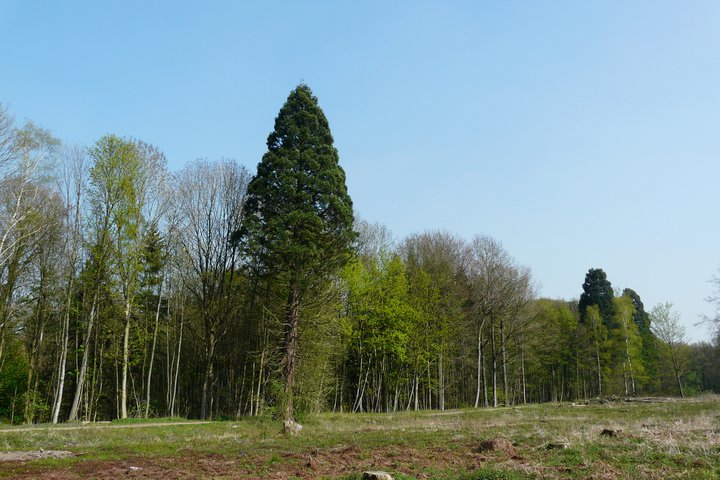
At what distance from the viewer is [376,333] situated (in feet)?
141

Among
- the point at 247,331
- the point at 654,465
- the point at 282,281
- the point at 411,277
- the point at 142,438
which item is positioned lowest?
the point at 142,438

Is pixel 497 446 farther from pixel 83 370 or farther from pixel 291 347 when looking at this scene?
pixel 83 370

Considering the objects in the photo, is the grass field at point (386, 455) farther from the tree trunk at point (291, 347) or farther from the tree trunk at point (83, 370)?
the tree trunk at point (83, 370)

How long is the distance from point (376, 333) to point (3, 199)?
27338 millimetres

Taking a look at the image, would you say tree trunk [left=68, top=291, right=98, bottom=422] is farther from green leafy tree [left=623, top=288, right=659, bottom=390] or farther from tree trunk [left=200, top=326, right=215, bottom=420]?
green leafy tree [left=623, top=288, right=659, bottom=390]

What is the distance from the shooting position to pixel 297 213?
28.9 m

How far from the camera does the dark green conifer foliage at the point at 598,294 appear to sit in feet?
221

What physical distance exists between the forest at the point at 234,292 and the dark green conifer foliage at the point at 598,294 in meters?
14.8

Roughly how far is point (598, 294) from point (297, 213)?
176 ft

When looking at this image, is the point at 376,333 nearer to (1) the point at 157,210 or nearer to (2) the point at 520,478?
(1) the point at 157,210

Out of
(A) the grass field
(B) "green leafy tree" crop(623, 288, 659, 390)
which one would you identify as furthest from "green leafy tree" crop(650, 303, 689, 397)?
(A) the grass field

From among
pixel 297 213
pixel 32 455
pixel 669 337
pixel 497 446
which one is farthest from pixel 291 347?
pixel 669 337

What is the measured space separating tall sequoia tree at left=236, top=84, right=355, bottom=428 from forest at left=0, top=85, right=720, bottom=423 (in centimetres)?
9

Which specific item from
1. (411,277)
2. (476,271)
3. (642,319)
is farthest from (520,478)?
(642,319)
